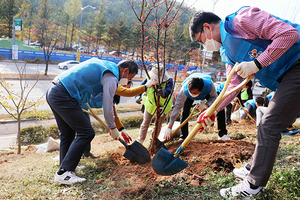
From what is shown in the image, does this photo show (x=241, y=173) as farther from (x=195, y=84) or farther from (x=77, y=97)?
(x=77, y=97)

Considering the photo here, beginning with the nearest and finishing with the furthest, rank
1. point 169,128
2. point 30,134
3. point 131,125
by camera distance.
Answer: point 169,128 → point 30,134 → point 131,125

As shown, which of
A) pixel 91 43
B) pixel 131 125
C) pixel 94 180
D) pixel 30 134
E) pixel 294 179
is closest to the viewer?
pixel 294 179

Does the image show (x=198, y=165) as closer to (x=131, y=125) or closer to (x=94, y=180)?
(x=94, y=180)

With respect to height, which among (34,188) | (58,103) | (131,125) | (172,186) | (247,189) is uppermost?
(58,103)

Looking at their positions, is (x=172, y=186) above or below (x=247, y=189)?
below

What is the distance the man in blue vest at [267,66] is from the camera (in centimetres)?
171

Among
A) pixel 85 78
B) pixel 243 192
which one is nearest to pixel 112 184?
pixel 85 78

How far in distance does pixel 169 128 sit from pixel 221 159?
0.97 m

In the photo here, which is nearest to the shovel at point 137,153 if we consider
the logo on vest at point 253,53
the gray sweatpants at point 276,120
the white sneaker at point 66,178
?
the white sneaker at point 66,178

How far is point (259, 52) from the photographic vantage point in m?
1.89

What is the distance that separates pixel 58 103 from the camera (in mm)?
2311

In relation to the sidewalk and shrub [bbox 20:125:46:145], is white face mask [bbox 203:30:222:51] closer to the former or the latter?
the sidewalk

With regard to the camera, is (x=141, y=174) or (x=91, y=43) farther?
(x=91, y=43)

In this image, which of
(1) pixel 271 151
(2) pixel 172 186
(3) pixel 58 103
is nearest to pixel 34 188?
(3) pixel 58 103
